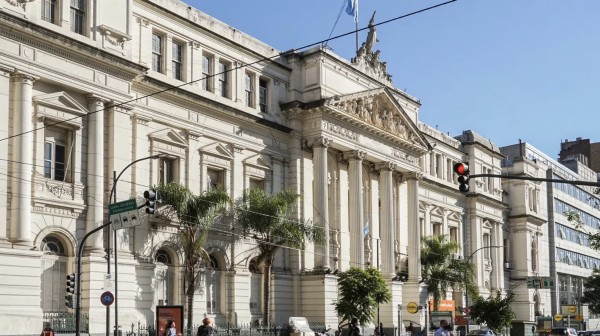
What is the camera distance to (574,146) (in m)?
139

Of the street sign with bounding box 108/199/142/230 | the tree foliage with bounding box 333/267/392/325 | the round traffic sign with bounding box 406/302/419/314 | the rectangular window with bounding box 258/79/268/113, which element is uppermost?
the rectangular window with bounding box 258/79/268/113

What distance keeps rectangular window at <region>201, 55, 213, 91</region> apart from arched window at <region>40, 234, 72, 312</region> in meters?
13.1

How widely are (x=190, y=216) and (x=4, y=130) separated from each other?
33.7ft

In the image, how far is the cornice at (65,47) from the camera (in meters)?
33.9

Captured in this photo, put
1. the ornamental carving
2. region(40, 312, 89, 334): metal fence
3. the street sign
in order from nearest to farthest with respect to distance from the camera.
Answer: the street sign, region(40, 312, 89, 334): metal fence, the ornamental carving

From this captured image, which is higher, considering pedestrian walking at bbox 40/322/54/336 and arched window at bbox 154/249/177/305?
arched window at bbox 154/249/177/305

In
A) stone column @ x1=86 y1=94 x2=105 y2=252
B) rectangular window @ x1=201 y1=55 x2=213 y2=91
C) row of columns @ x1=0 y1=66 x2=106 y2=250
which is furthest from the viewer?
rectangular window @ x1=201 y1=55 x2=213 y2=91

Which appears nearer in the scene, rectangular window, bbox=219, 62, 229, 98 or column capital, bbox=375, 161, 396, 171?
rectangular window, bbox=219, 62, 229, 98

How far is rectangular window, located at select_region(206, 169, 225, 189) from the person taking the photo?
150 feet

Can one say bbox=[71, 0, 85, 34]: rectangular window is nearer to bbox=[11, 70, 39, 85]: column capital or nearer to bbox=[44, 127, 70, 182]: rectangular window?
bbox=[11, 70, 39, 85]: column capital

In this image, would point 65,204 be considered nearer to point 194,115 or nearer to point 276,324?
point 194,115

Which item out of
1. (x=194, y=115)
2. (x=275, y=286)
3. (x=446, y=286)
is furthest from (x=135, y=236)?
(x=446, y=286)

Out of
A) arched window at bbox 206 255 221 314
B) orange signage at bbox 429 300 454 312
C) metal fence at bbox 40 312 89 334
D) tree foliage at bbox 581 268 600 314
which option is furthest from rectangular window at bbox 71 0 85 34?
tree foliage at bbox 581 268 600 314

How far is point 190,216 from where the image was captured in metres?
41.0
